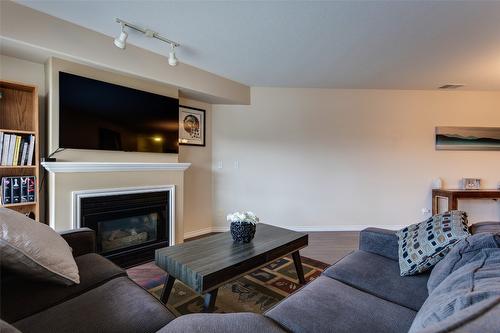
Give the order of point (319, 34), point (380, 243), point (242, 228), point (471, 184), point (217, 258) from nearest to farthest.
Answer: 1. point (217, 258)
2. point (380, 243)
3. point (242, 228)
4. point (319, 34)
5. point (471, 184)

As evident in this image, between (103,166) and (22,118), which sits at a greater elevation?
(22,118)

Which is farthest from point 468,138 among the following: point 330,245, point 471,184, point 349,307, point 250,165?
point 349,307

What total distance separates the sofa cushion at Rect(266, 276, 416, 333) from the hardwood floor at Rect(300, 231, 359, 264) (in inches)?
61.1

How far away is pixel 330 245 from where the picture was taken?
3.21 meters

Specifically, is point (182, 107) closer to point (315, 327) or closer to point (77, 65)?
point (77, 65)

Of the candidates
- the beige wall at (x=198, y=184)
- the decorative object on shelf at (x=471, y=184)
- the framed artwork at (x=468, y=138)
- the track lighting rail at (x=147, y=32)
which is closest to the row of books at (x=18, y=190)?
the track lighting rail at (x=147, y=32)

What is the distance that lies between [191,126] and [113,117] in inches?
46.2

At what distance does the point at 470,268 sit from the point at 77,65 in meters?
3.08

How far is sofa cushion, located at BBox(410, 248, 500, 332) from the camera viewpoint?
21.2 inches

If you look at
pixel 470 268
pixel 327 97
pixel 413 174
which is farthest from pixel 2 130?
pixel 413 174

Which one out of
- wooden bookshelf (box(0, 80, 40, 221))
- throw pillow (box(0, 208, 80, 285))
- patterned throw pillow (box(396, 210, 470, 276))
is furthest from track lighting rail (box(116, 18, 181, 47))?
patterned throw pillow (box(396, 210, 470, 276))

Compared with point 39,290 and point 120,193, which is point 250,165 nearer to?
point 120,193

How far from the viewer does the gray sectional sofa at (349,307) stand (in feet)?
2.97

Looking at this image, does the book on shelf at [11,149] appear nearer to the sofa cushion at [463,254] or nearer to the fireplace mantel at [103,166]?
the fireplace mantel at [103,166]
